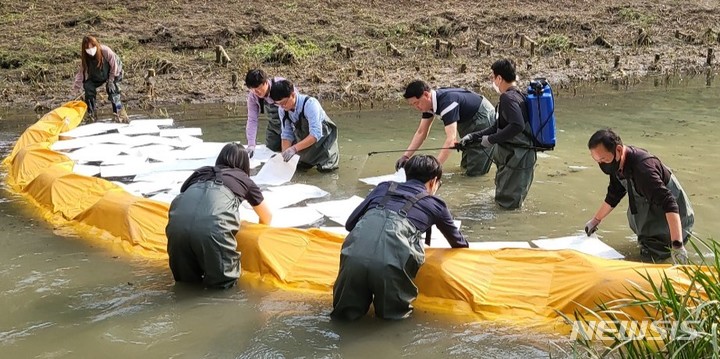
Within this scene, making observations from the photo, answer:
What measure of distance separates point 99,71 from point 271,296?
5.88m

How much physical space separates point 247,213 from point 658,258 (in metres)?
2.86

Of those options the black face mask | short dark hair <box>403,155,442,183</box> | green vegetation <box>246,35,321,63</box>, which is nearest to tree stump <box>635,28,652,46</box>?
green vegetation <box>246,35,321,63</box>

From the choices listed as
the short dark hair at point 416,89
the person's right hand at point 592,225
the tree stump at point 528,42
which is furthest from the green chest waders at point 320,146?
the tree stump at point 528,42

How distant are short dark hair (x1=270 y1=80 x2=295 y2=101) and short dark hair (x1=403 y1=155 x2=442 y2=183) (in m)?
2.56

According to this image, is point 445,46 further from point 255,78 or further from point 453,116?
point 453,116

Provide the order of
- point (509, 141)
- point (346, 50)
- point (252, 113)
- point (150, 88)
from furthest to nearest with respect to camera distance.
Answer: point (346, 50), point (150, 88), point (252, 113), point (509, 141)

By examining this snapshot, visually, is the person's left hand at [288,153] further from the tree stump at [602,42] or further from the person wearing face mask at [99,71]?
the tree stump at [602,42]

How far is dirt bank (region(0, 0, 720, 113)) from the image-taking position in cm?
1149

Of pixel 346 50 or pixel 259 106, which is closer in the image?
pixel 259 106

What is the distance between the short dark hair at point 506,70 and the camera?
5254mm

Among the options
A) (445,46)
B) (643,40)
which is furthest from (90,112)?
(643,40)

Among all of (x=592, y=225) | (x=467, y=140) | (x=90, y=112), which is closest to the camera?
(x=592, y=225)

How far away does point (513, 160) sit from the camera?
5504mm

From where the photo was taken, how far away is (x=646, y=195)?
4.15m
